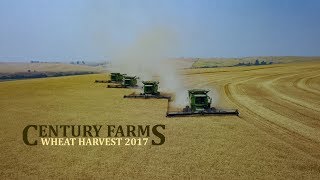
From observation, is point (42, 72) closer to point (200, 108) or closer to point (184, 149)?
point (200, 108)

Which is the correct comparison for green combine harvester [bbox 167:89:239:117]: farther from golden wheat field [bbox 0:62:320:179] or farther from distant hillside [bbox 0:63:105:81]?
distant hillside [bbox 0:63:105:81]

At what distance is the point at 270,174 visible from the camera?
12.8 m

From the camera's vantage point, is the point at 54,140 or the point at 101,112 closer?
the point at 54,140

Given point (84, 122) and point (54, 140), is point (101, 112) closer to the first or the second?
point (84, 122)

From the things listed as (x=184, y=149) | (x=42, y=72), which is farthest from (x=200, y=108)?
(x=42, y=72)

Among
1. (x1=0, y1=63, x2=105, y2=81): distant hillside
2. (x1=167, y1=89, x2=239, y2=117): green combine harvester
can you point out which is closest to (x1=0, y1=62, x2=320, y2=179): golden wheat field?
(x1=167, y1=89, x2=239, y2=117): green combine harvester

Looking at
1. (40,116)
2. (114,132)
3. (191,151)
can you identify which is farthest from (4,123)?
(191,151)

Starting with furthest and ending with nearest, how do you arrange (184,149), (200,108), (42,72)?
(42,72), (200,108), (184,149)

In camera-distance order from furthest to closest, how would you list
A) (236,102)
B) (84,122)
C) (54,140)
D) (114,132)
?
(236,102) < (84,122) < (114,132) < (54,140)

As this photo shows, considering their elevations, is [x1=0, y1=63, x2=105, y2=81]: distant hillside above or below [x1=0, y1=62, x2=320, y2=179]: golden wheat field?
below

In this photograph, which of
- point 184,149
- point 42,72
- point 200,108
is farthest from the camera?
point 42,72

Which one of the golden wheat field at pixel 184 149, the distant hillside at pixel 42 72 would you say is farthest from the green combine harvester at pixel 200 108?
the distant hillside at pixel 42 72

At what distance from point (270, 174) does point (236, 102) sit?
18.4 metres

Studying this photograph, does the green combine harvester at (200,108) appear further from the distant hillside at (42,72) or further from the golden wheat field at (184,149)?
the distant hillside at (42,72)
